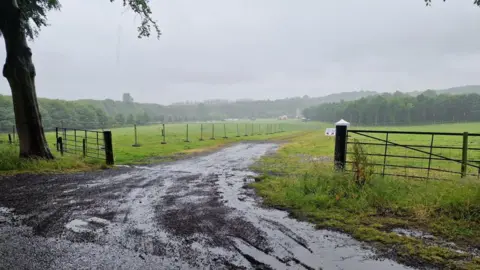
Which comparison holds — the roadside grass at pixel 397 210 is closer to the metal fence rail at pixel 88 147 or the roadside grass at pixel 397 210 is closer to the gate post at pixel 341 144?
the gate post at pixel 341 144

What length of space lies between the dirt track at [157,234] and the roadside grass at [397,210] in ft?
1.33

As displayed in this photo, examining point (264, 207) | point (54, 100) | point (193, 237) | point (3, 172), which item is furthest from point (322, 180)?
point (54, 100)

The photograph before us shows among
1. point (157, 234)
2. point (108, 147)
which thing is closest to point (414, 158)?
point (157, 234)

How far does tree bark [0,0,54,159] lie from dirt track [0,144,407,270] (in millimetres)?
3782

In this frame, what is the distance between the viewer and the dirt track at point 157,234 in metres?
3.29

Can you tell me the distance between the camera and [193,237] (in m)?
3.96

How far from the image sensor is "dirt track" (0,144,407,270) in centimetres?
329

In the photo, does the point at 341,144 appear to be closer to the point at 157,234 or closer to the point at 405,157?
the point at 405,157

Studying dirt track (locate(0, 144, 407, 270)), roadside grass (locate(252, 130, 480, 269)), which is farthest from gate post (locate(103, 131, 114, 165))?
roadside grass (locate(252, 130, 480, 269))

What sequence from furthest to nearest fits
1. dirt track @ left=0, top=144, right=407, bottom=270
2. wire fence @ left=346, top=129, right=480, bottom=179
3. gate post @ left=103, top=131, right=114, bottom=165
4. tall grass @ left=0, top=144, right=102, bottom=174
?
gate post @ left=103, top=131, right=114, bottom=165
tall grass @ left=0, top=144, right=102, bottom=174
wire fence @ left=346, top=129, right=480, bottom=179
dirt track @ left=0, top=144, right=407, bottom=270

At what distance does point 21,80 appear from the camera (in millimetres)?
9219

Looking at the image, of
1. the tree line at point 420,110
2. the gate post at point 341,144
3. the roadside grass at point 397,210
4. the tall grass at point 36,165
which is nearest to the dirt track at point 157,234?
the roadside grass at point 397,210

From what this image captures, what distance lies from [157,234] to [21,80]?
339 inches

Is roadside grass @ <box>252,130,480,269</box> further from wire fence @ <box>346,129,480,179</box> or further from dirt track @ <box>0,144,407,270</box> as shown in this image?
wire fence @ <box>346,129,480,179</box>
